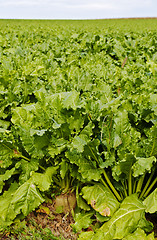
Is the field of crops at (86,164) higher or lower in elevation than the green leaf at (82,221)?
higher

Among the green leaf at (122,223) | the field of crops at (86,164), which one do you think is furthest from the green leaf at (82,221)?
the green leaf at (122,223)

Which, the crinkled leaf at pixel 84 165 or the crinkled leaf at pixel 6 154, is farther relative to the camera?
the crinkled leaf at pixel 6 154

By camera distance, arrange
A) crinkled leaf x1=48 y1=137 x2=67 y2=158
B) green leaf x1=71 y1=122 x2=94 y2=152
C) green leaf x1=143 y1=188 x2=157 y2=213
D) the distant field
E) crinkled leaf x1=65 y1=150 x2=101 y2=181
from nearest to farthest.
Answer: green leaf x1=143 y1=188 x2=157 y2=213 < green leaf x1=71 y1=122 x2=94 y2=152 < crinkled leaf x1=65 y1=150 x2=101 y2=181 < crinkled leaf x1=48 y1=137 x2=67 y2=158 < the distant field

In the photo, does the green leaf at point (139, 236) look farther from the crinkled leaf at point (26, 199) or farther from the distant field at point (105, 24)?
the distant field at point (105, 24)

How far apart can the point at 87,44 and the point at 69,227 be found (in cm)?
577

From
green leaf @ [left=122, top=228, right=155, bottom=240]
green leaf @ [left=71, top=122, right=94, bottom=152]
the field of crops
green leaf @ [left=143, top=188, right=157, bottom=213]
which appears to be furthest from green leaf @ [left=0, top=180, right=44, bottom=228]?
green leaf @ [left=143, top=188, right=157, bottom=213]

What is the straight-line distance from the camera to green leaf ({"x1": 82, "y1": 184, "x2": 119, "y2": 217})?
91.3 inches

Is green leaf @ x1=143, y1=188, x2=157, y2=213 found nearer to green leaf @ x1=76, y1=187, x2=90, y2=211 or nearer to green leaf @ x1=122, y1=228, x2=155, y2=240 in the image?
green leaf @ x1=122, y1=228, x2=155, y2=240

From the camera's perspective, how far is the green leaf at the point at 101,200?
7.61ft

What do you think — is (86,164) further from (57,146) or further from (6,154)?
(6,154)

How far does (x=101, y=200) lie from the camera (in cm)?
238

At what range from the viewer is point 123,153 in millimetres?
2330

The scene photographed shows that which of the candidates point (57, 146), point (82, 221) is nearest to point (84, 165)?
point (57, 146)

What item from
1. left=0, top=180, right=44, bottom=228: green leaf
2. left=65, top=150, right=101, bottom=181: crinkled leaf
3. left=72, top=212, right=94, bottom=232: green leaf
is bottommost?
left=72, top=212, right=94, bottom=232: green leaf
